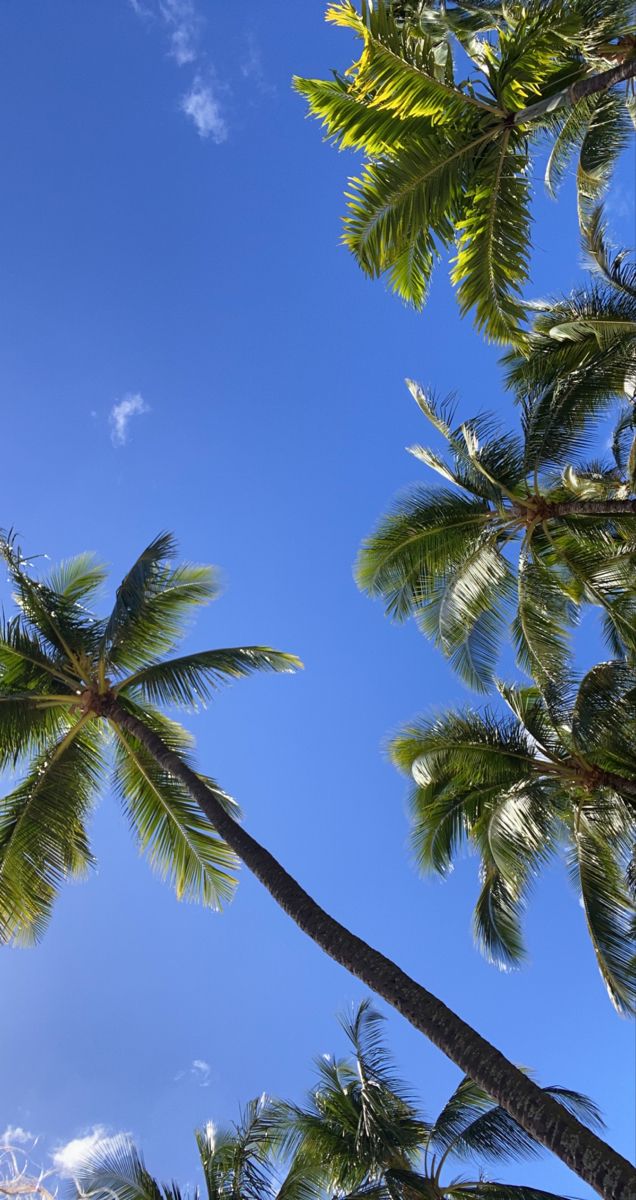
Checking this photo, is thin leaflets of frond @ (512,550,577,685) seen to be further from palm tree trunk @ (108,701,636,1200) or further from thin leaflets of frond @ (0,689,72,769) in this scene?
thin leaflets of frond @ (0,689,72,769)

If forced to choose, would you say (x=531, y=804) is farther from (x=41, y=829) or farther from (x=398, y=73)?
(x=398, y=73)

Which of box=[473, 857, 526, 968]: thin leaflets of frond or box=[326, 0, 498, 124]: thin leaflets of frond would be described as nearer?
box=[326, 0, 498, 124]: thin leaflets of frond

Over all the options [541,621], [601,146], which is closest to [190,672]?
[541,621]

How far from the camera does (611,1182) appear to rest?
17.2ft

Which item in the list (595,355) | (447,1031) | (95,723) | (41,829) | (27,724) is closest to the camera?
(447,1031)

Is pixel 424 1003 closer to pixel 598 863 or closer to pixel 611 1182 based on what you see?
pixel 611 1182

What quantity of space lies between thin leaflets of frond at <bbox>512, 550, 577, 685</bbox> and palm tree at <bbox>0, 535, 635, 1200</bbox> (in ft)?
12.8

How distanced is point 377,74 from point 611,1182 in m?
10.4

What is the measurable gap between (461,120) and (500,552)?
245 inches

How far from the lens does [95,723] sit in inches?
488

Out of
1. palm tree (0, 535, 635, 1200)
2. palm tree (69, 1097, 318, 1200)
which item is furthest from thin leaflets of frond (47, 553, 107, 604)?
palm tree (69, 1097, 318, 1200)

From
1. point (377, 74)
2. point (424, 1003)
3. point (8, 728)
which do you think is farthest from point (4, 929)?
point (377, 74)

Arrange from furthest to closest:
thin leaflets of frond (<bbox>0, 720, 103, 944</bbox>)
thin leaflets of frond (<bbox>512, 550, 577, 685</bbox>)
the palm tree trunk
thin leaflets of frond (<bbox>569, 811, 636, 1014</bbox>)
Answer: thin leaflets of frond (<bbox>512, 550, 577, 685</bbox>) < thin leaflets of frond (<bbox>569, 811, 636, 1014</bbox>) < thin leaflets of frond (<bbox>0, 720, 103, 944</bbox>) < the palm tree trunk

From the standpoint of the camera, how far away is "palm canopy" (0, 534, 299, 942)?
11.3 m
